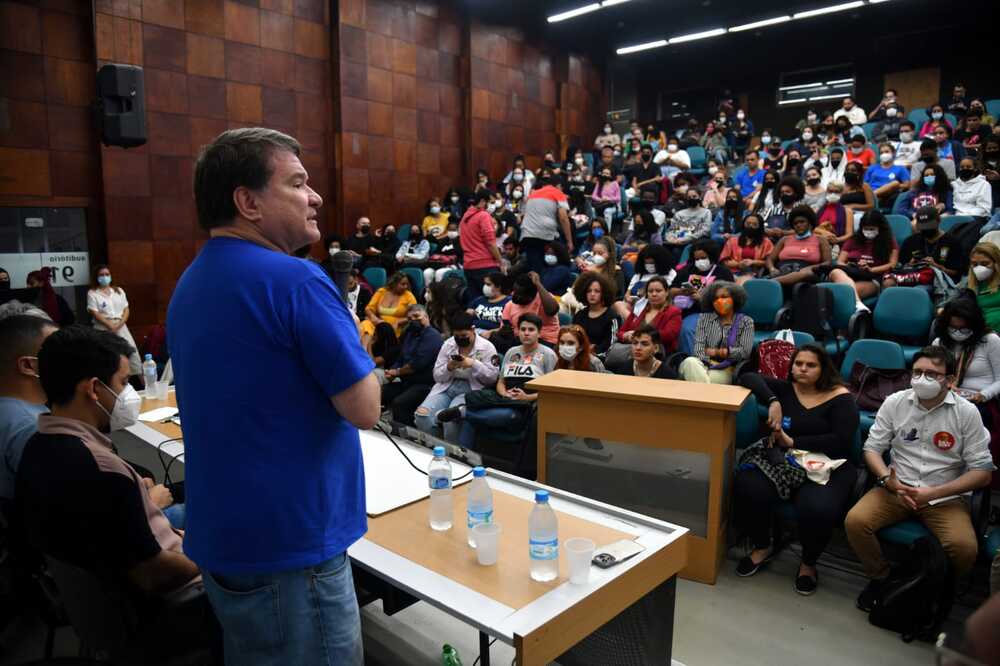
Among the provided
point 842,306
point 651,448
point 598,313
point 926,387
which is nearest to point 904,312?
point 842,306

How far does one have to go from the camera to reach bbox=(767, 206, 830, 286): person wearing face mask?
5.58 m

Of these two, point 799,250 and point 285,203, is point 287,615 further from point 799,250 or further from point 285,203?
point 799,250

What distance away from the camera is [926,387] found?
2.89 m

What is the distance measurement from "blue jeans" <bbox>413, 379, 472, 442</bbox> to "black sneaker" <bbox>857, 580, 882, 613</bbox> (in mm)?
2457

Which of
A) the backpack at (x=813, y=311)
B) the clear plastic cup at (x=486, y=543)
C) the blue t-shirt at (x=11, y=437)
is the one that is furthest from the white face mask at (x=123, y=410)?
the backpack at (x=813, y=311)

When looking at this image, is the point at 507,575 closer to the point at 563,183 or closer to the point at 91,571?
the point at 91,571

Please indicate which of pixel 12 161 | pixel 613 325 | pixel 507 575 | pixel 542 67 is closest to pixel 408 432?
pixel 507 575

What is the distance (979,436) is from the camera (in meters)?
2.82

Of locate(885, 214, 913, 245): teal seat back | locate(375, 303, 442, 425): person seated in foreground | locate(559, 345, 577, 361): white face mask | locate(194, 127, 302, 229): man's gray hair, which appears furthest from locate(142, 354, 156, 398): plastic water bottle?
locate(885, 214, 913, 245): teal seat back

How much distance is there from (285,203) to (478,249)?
5717 mm

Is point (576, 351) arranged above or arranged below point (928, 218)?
below

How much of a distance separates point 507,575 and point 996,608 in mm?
1124

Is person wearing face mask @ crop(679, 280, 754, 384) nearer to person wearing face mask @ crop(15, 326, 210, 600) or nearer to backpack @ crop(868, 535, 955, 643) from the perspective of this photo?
backpack @ crop(868, 535, 955, 643)

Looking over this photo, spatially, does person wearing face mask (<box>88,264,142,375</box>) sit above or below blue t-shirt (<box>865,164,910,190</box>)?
below
